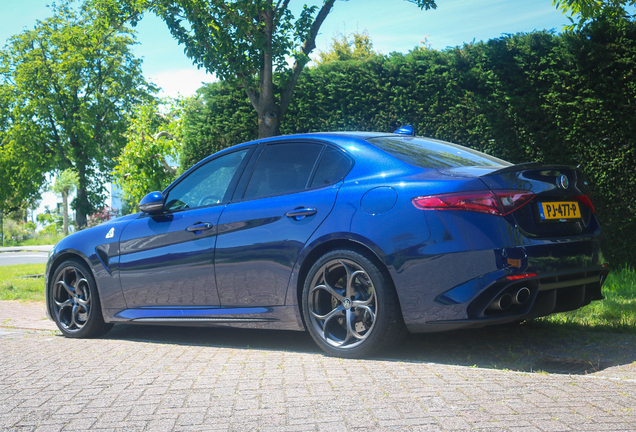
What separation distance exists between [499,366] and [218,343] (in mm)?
2313

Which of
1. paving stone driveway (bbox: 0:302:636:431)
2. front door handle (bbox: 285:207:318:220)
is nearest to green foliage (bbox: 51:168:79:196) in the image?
paving stone driveway (bbox: 0:302:636:431)

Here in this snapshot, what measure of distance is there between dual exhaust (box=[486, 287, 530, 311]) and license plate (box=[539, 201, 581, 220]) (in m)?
0.49

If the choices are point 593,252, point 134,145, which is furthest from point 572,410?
point 134,145

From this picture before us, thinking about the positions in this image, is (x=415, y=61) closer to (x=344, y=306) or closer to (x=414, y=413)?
(x=344, y=306)

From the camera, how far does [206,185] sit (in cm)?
526

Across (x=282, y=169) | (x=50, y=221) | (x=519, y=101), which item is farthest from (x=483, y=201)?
(x=50, y=221)

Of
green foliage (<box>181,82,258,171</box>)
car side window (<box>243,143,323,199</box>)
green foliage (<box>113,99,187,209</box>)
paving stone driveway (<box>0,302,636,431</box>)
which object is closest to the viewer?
paving stone driveway (<box>0,302,636,431</box>)

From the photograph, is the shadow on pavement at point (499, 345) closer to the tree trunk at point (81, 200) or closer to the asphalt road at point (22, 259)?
the asphalt road at point (22, 259)

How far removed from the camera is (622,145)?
7.86 metres

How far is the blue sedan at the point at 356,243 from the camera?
3.70 m

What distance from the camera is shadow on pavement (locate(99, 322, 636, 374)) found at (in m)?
4.00

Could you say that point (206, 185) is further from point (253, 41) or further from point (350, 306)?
point (253, 41)

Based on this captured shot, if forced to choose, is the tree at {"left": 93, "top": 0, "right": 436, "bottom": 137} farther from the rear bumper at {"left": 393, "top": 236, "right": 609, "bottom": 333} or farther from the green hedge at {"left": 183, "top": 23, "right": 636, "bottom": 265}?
the rear bumper at {"left": 393, "top": 236, "right": 609, "bottom": 333}

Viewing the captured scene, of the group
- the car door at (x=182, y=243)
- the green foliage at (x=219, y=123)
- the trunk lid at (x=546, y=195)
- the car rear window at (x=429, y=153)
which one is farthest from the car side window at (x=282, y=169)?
the green foliage at (x=219, y=123)
